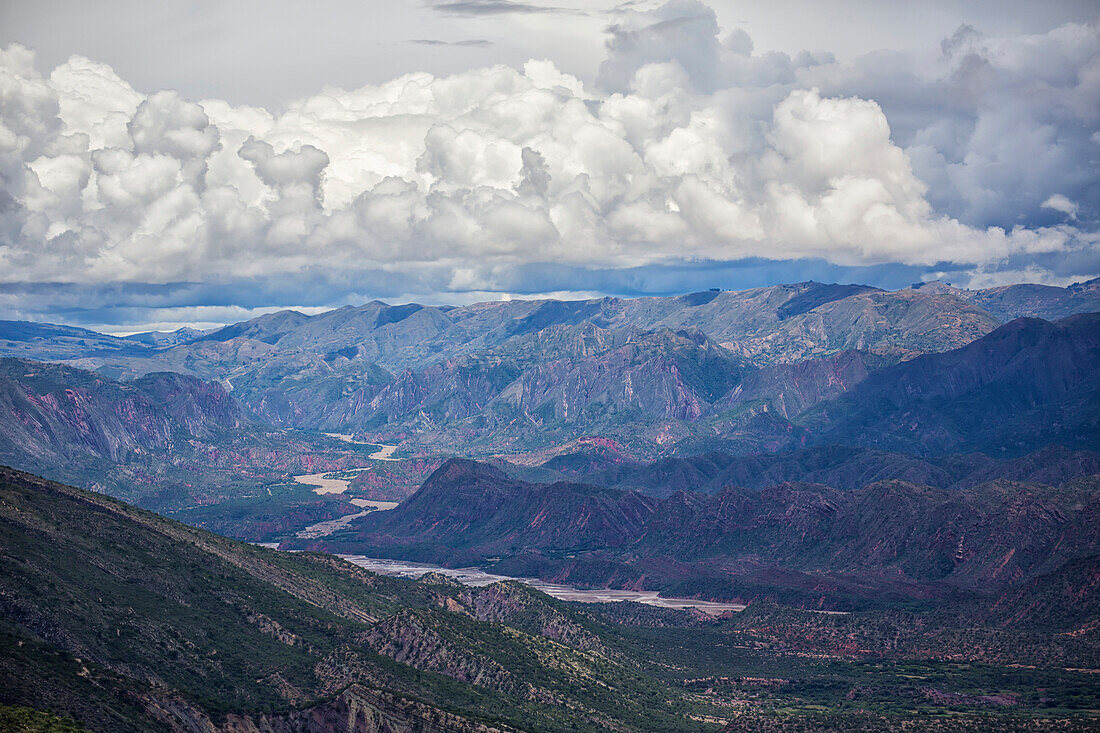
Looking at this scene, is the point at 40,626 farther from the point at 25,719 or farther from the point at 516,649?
the point at 516,649

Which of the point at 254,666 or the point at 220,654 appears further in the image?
the point at 220,654

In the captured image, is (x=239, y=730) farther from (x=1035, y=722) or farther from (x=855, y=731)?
(x=1035, y=722)

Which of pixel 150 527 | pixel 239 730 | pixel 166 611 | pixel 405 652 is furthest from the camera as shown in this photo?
pixel 150 527

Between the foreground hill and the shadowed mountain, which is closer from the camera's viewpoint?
the shadowed mountain

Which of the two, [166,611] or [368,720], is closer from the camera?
[368,720]

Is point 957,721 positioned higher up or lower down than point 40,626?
lower down

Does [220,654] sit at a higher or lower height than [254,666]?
higher

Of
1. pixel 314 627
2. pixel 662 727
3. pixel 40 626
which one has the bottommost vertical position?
pixel 662 727

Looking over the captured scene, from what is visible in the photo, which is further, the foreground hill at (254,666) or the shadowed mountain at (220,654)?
the foreground hill at (254,666)

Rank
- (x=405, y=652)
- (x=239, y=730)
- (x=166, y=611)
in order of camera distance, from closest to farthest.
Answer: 1. (x=239, y=730)
2. (x=166, y=611)
3. (x=405, y=652)

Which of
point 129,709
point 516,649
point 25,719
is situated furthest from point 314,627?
point 25,719
